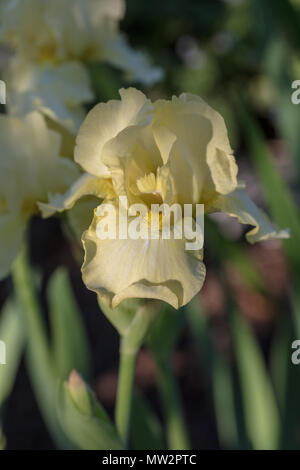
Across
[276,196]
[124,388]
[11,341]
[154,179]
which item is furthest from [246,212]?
[11,341]

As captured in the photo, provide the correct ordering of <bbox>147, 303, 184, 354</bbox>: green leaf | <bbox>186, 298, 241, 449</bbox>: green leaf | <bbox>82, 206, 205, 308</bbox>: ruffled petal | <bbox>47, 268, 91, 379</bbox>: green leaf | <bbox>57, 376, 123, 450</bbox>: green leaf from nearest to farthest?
<bbox>82, 206, 205, 308</bbox>: ruffled petal, <bbox>57, 376, 123, 450</bbox>: green leaf, <bbox>147, 303, 184, 354</bbox>: green leaf, <bbox>47, 268, 91, 379</bbox>: green leaf, <bbox>186, 298, 241, 449</bbox>: green leaf

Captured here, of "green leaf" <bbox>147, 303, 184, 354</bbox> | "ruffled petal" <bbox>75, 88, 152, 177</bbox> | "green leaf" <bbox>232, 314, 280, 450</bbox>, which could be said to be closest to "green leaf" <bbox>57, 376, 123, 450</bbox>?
"green leaf" <bbox>147, 303, 184, 354</bbox>

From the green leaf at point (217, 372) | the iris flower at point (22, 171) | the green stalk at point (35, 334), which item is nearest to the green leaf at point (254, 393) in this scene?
the green leaf at point (217, 372)

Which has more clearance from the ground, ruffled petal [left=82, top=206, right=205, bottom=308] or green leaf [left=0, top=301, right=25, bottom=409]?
ruffled petal [left=82, top=206, right=205, bottom=308]

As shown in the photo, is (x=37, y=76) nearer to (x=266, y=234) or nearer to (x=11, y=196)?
(x=11, y=196)

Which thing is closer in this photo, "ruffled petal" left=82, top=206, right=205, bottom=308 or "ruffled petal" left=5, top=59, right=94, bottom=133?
"ruffled petal" left=82, top=206, right=205, bottom=308

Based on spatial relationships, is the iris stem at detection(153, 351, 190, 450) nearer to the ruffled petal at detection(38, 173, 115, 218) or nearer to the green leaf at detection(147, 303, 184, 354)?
the green leaf at detection(147, 303, 184, 354)

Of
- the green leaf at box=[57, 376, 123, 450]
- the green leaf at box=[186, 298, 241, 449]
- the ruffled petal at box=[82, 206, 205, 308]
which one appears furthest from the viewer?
the green leaf at box=[186, 298, 241, 449]

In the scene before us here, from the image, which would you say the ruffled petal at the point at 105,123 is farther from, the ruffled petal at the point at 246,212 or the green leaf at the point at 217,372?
the green leaf at the point at 217,372

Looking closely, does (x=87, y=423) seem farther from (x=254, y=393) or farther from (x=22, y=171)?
(x=254, y=393)
